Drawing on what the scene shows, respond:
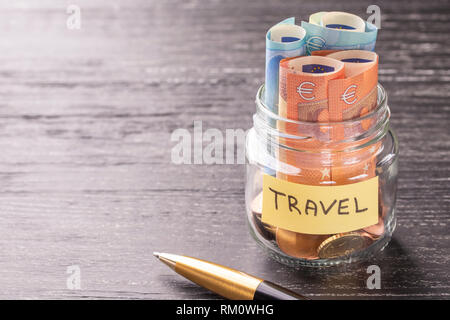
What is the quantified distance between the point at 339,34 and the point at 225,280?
0.27 meters

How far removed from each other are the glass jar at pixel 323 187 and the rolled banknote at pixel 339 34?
0.07 m

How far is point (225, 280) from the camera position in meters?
0.67

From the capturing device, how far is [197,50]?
117 cm

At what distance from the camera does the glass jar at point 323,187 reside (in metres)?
0.67

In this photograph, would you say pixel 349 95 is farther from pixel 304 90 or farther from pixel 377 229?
pixel 377 229

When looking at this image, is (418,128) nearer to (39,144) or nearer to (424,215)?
(424,215)
